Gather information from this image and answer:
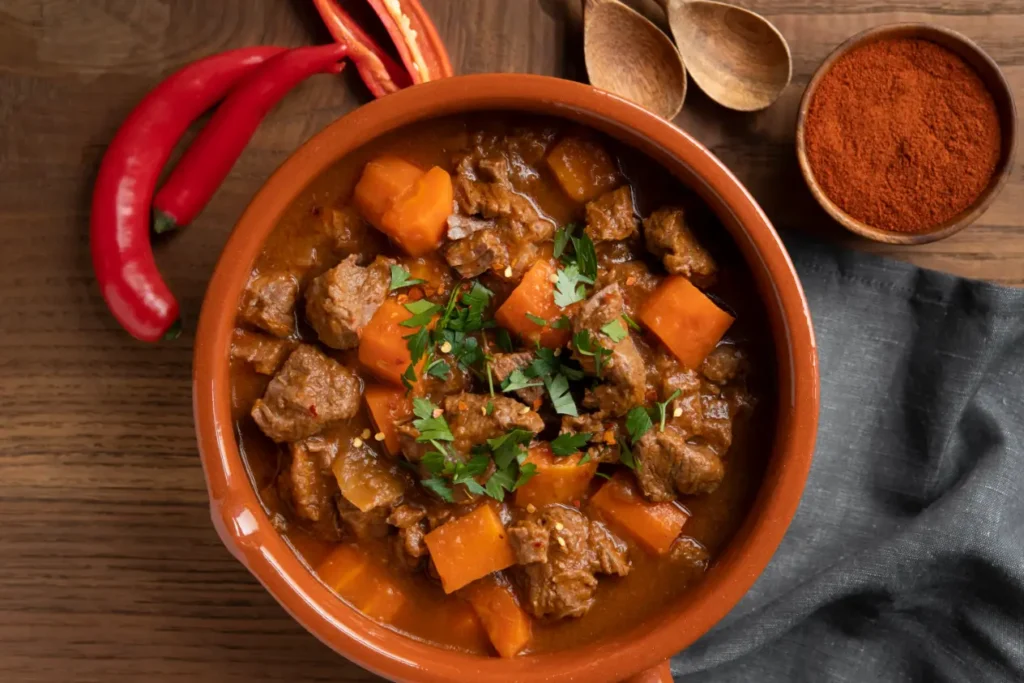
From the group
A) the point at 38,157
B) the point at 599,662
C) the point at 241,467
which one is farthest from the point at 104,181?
the point at 599,662

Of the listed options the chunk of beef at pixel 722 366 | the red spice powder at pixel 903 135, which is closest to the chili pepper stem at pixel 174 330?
the chunk of beef at pixel 722 366

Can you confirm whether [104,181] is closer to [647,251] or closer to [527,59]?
[527,59]

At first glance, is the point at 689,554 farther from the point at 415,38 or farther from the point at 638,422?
the point at 415,38

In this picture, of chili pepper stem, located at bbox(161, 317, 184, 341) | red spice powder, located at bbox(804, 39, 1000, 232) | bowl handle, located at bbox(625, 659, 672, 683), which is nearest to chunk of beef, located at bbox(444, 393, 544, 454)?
bowl handle, located at bbox(625, 659, 672, 683)

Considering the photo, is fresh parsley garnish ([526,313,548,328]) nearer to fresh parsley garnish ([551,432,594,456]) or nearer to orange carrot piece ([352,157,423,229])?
fresh parsley garnish ([551,432,594,456])

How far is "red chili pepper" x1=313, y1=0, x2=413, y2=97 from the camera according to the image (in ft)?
11.1

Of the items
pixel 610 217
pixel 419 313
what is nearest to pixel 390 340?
pixel 419 313

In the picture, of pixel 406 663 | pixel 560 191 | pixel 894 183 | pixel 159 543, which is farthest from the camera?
pixel 159 543

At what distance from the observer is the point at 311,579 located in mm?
2896

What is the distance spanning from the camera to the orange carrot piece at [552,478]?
2.94 meters

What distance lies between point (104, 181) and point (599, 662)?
8.30 ft

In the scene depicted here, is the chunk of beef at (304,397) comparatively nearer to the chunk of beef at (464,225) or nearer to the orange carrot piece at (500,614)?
the chunk of beef at (464,225)

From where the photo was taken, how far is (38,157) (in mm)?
Answer: 3516

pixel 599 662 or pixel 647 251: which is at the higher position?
pixel 647 251
